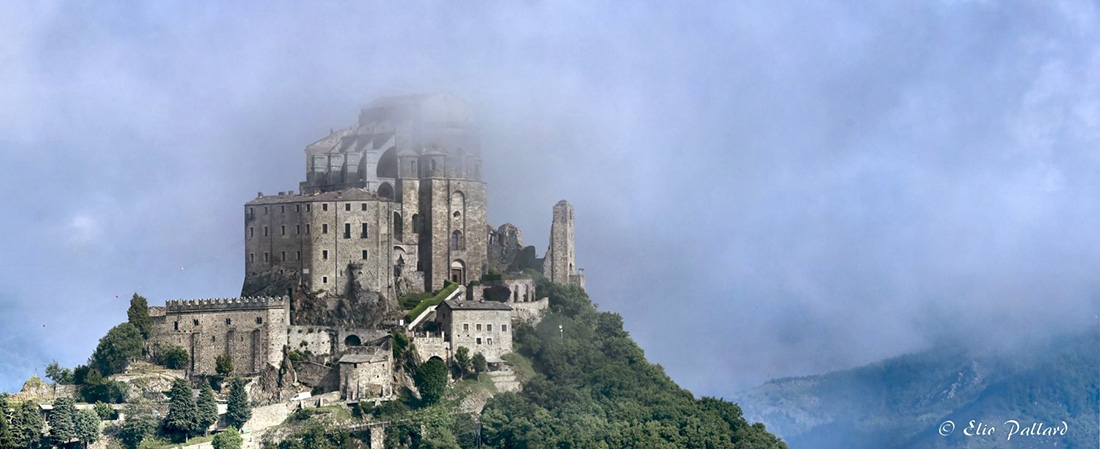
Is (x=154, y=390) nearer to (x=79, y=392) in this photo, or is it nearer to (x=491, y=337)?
(x=79, y=392)

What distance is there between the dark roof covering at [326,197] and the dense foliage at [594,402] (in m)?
10.3

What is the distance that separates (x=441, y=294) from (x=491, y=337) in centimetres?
464

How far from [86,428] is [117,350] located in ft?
20.6

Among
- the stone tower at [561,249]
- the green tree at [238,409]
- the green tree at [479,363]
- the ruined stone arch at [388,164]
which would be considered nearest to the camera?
the green tree at [238,409]

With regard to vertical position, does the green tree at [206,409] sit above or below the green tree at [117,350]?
below

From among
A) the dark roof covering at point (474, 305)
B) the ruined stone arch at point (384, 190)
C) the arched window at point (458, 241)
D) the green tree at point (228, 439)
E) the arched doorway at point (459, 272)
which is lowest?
the green tree at point (228, 439)

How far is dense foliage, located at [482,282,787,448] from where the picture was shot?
9638 cm

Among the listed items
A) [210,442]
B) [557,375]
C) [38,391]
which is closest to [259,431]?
[210,442]

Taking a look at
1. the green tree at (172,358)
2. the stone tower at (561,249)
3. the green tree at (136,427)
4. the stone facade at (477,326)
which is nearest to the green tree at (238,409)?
the green tree at (136,427)

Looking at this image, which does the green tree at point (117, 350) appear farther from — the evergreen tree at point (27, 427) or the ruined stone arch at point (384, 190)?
the ruined stone arch at point (384, 190)

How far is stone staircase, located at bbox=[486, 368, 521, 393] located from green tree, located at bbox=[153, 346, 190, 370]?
48.8 ft

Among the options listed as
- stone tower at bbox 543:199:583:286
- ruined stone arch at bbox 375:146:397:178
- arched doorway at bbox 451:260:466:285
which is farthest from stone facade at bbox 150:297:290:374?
stone tower at bbox 543:199:583:286

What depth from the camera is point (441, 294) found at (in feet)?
344

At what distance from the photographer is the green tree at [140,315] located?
9619 cm
